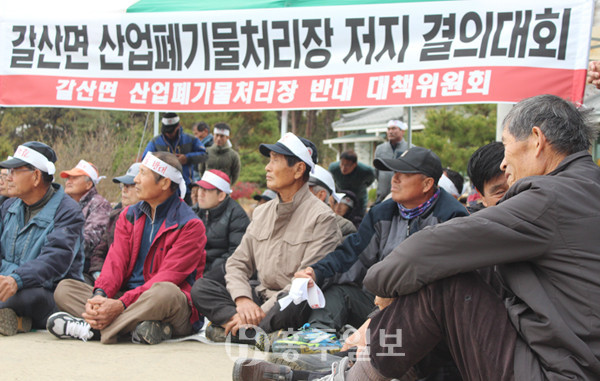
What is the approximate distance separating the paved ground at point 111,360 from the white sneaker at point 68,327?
0.06 meters

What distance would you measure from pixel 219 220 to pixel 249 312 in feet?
5.53

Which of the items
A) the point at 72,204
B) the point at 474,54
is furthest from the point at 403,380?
the point at 72,204

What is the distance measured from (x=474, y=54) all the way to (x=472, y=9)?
1.17 feet

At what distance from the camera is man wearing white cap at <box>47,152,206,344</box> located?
171 inches

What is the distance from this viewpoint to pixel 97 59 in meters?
5.71

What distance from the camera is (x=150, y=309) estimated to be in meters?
4.31

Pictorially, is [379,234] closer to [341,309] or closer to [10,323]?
[341,309]

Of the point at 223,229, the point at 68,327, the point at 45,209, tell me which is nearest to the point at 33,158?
the point at 45,209

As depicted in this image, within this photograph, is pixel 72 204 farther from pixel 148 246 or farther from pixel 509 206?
pixel 509 206

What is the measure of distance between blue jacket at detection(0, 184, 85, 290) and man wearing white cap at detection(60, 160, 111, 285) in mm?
700

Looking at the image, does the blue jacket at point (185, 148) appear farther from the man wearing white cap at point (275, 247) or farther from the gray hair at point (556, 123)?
the gray hair at point (556, 123)

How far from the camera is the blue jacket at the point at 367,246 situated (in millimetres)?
3936

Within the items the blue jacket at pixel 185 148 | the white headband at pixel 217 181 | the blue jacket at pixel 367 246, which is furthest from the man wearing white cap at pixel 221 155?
the blue jacket at pixel 367 246

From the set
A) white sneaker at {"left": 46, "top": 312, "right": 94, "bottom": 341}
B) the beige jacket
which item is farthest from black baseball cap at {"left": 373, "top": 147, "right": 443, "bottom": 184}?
white sneaker at {"left": 46, "top": 312, "right": 94, "bottom": 341}
